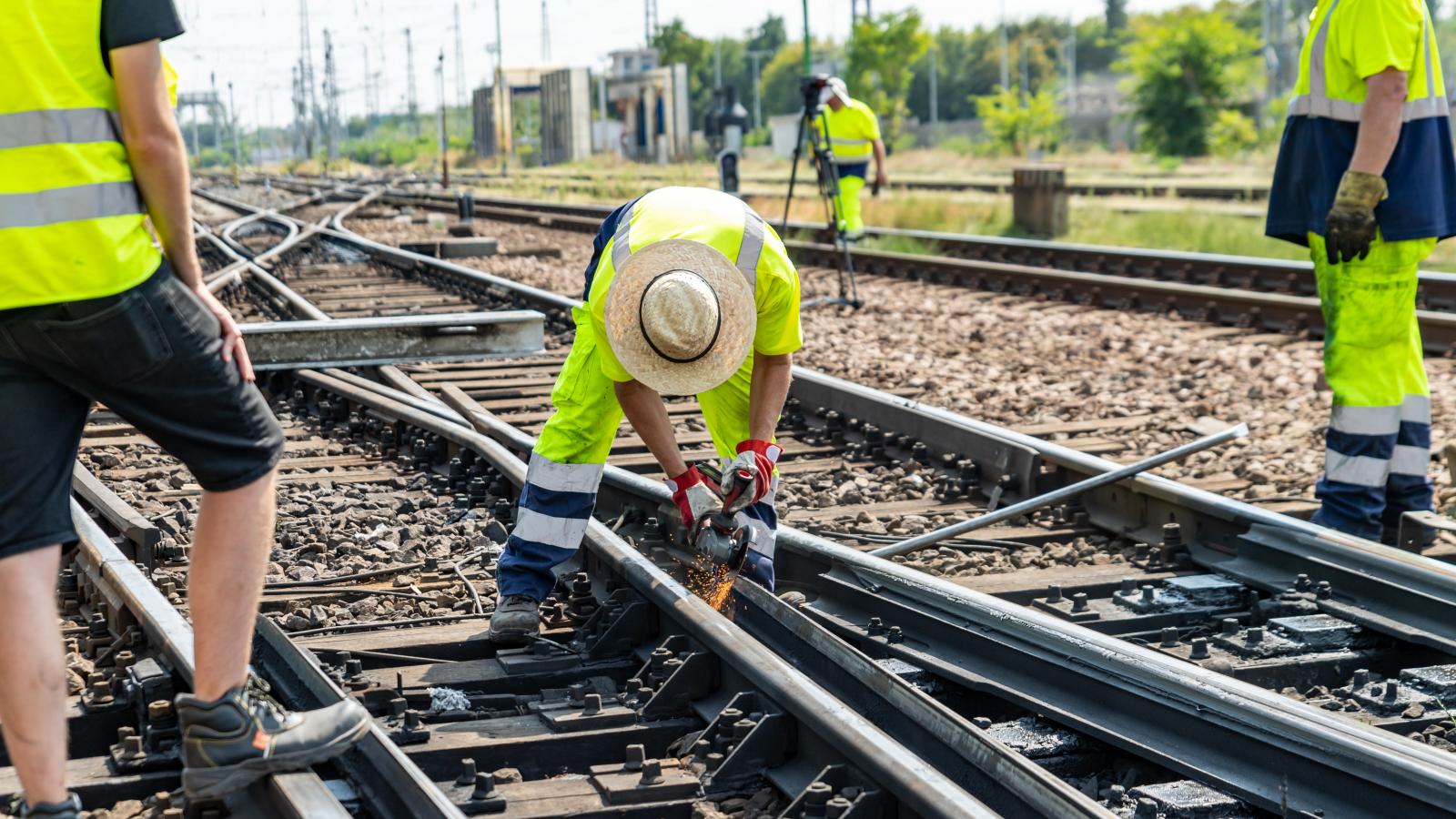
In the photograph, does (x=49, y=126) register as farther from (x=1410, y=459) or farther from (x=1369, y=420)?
(x=1410, y=459)

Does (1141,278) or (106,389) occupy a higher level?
(106,389)

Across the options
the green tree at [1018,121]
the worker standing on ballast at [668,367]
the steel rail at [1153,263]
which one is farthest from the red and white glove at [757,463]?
the green tree at [1018,121]

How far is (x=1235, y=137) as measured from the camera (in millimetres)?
47469

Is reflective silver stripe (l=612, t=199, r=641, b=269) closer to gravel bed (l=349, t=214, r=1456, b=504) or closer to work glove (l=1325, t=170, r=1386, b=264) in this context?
work glove (l=1325, t=170, r=1386, b=264)

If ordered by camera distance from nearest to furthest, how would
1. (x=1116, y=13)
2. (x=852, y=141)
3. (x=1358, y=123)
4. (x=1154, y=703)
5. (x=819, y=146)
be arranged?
(x=1154, y=703), (x=1358, y=123), (x=819, y=146), (x=852, y=141), (x=1116, y=13)

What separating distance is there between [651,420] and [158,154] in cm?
189

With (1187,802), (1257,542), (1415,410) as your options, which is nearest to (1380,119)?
(1415,410)

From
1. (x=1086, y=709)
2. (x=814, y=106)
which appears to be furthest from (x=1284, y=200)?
(x=814, y=106)

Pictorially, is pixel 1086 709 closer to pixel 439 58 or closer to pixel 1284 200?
pixel 1284 200

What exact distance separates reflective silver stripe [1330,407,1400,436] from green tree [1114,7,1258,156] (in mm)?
44133

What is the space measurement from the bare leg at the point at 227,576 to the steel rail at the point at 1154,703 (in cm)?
177

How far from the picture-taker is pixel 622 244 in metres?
4.40

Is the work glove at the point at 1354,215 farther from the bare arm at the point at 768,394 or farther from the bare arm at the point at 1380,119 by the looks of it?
the bare arm at the point at 768,394

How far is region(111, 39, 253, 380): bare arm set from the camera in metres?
2.87
